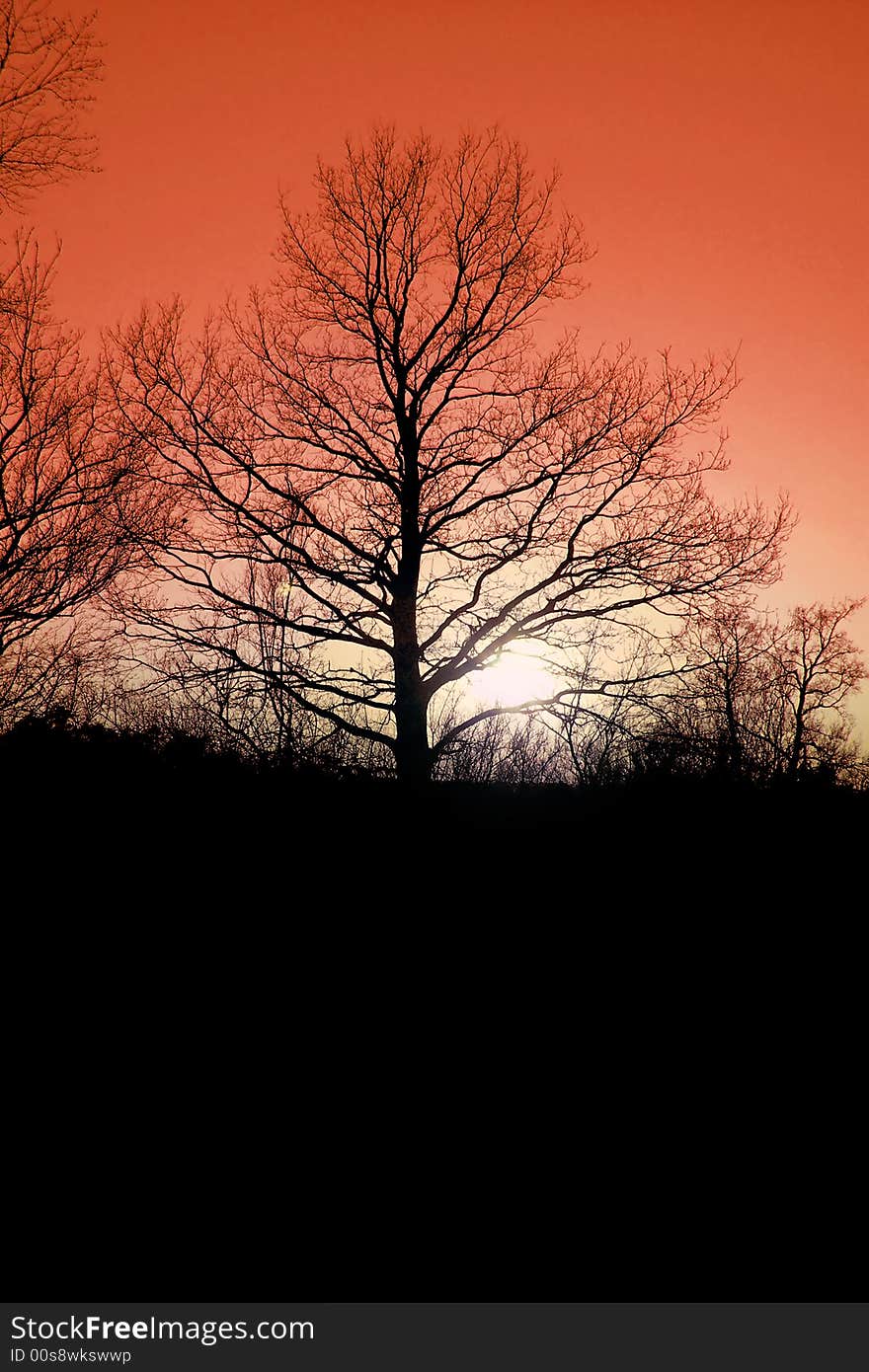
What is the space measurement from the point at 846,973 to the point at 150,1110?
10.2 ft

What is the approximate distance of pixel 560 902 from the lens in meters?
5.01

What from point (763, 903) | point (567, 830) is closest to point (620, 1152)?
point (763, 903)
